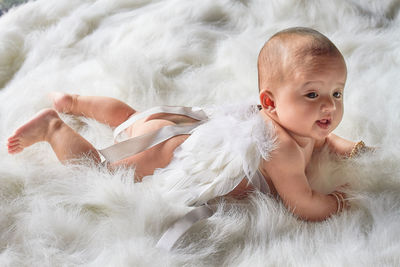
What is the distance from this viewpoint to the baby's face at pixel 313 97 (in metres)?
0.85

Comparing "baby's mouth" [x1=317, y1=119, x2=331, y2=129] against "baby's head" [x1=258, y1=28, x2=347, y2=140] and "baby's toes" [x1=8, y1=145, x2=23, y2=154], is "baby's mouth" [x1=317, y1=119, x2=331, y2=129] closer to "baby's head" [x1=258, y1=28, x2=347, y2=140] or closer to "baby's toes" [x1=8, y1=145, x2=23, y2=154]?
"baby's head" [x1=258, y1=28, x2=347, y2=140]

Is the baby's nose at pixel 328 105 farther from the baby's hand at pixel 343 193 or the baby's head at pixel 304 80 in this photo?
the baby's hand at pixel 343 193

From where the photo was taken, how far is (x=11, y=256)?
0.75m

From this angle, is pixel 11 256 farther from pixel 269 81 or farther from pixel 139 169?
pixel 269 81

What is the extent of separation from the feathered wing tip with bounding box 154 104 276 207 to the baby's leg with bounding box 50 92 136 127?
0.69ft

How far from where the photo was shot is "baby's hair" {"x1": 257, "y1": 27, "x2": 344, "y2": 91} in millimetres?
856

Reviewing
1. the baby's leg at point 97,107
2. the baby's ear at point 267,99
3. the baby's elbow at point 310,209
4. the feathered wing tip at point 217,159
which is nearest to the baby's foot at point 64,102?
the baby's leg at point 97,107

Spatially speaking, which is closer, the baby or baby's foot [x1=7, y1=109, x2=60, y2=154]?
the baby

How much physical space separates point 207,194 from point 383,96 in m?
0.49

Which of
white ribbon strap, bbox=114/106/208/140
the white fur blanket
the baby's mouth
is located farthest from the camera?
white ribbon strap, bbox=114/106/208/140

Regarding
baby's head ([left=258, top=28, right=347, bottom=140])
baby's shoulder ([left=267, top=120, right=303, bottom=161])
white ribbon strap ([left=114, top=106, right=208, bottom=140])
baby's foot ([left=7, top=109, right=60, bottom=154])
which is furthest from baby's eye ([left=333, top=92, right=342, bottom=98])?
baby's foot ([left=7, top=109, right=60, bottom=154])

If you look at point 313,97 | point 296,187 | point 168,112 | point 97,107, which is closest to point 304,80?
point 313,97

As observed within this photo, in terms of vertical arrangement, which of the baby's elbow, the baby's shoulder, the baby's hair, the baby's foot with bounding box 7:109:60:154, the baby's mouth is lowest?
the baby's elbow

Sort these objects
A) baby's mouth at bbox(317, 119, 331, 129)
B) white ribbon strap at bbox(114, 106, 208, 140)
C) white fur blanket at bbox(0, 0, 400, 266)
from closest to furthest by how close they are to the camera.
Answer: white fur blanket at bbox(0, 0, 400, 266) → baby's mouth at bbox(317, 119, 331, 129) → white ribbon strap at bbox(114, 106, 208, 140)
